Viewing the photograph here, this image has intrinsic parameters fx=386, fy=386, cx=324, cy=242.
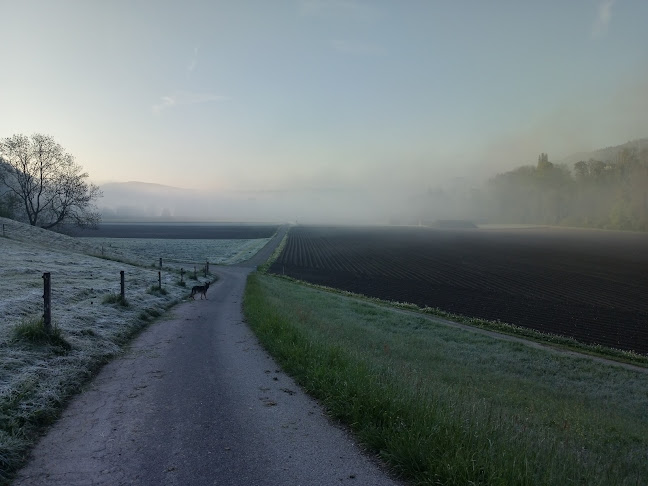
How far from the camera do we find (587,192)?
5743 inches

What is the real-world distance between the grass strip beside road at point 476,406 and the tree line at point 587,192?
133137 mm

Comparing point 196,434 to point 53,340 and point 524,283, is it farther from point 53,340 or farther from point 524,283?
point 524,283

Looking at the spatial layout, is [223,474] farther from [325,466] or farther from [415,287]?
[415,287]

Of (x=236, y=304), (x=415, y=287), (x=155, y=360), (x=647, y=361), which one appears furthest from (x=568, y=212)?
(x=155, y=360)

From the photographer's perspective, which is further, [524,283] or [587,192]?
[587,192]

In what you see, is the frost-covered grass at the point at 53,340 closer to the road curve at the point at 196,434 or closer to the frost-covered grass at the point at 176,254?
the road curve at the point at 196,434

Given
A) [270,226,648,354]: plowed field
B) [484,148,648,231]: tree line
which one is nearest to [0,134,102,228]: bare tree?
[270,226,648,354]: plowed field

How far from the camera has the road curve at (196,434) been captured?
516 centimetres

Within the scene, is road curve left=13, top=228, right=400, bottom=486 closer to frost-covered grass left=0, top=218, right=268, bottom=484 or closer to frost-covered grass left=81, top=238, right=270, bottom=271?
frost-covered grass left=0, top=218, right=268, bottom=484

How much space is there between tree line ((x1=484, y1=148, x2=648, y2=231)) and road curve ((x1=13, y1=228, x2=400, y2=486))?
14658 cm

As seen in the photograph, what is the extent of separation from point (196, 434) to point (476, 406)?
212 inches

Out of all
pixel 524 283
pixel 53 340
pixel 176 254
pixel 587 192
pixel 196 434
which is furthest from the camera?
pixel 587 192

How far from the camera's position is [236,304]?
23.7m

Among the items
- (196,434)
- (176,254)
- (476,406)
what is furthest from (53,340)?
(176,254)
